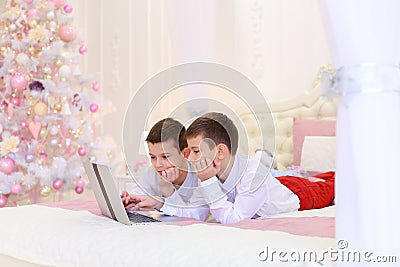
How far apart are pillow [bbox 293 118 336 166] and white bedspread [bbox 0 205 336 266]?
187cm

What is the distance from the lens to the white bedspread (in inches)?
50.0

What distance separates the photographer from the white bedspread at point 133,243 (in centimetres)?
127

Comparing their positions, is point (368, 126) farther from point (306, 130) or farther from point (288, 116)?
point (288, 116)

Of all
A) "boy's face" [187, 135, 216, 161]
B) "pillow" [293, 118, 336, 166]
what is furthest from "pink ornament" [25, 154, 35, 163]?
"boy's face" [187, 135, 216, 161]

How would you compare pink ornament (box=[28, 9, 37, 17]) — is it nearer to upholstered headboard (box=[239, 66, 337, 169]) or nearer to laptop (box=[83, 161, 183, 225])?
upholstered headboard (box=[239, 66, 337, 169])

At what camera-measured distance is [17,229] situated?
170 cm

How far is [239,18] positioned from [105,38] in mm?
1320

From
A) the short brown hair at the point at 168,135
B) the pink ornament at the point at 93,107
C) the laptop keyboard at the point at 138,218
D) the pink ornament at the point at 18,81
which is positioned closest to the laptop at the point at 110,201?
the laptop keyboard at the point at 138,218

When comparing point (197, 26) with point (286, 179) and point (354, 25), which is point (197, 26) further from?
point (354, 25)

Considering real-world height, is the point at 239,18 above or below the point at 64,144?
above

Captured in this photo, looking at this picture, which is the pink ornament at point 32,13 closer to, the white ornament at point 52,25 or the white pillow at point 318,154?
the white ornament at point 52,25

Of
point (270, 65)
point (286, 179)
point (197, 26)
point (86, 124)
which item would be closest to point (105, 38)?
point (86, 124)

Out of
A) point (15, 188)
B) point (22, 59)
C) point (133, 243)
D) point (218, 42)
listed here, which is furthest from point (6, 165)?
point (133, 243)

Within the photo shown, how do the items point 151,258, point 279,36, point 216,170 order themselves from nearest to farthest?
point 151,258 < point 216,170 < point 279,36
